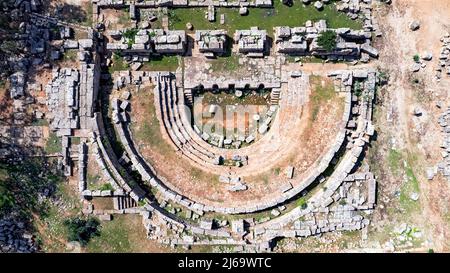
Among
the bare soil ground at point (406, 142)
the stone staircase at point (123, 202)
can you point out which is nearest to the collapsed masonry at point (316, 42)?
the bare soil ground at point (406, 142)

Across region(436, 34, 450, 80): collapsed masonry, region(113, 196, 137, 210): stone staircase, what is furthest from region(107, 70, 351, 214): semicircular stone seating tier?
region(436, 34, 450, 80): collapsed masonry

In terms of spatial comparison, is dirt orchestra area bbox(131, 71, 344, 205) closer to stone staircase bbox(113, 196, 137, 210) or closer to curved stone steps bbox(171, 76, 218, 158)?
curved stone steps bbox(171, 76, 218, 158)

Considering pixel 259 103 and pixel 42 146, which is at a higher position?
pixel 259 103

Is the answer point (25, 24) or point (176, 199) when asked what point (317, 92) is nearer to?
point (176, 199)

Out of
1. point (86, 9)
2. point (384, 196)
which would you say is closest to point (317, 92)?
point (384, 196)

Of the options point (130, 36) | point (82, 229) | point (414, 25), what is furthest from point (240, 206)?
point (414, 25)

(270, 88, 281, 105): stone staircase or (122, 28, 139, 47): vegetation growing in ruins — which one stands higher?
(122, 28, 139, 47): vegetation growing in ruins

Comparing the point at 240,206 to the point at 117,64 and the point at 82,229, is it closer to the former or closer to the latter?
the point at 82,229
